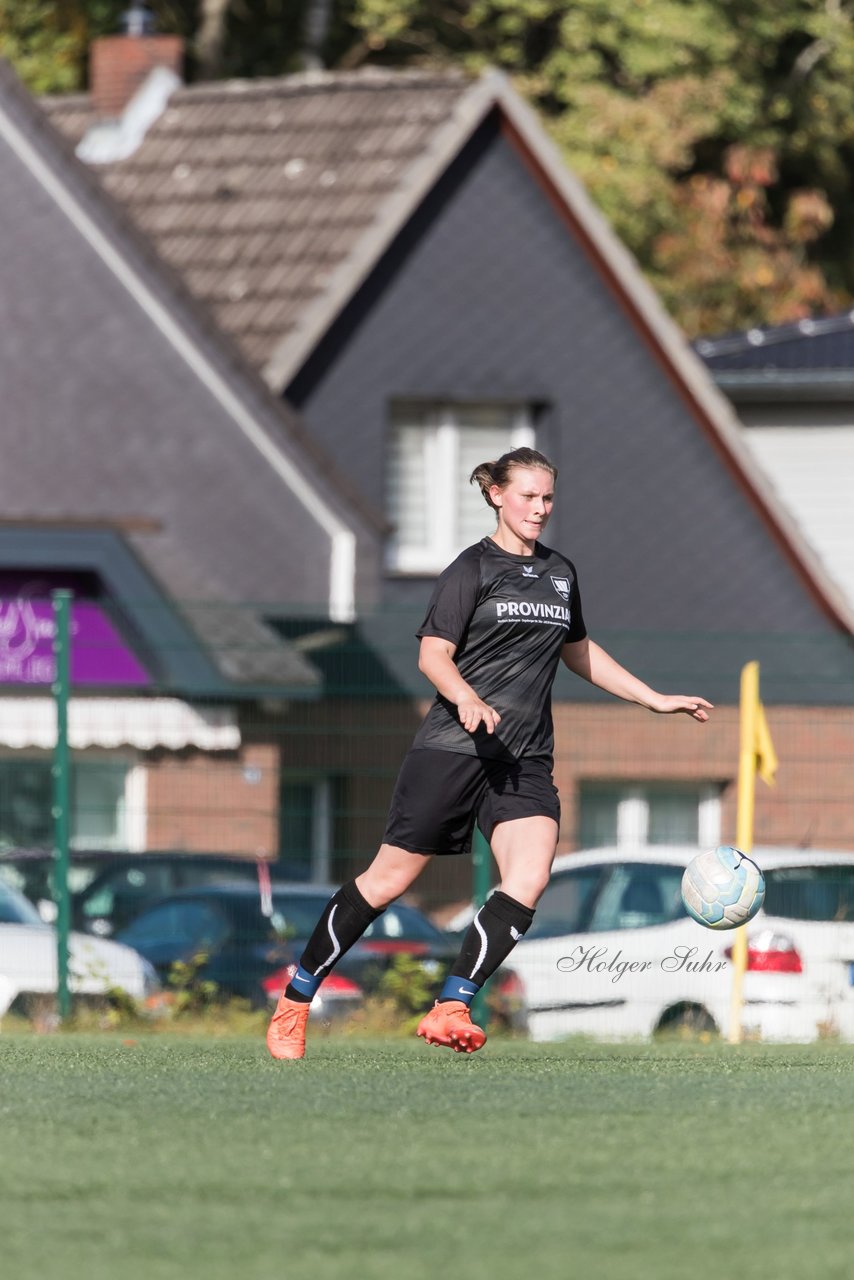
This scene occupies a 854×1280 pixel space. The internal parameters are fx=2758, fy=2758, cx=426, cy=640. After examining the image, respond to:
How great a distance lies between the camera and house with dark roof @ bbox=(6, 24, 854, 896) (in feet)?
88.9

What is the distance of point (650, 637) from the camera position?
1614 centimetres

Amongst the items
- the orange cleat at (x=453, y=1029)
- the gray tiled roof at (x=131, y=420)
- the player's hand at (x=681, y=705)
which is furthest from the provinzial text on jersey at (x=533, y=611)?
the gray tiled roof at (x=131, y=420)

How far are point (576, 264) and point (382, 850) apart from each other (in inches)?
767

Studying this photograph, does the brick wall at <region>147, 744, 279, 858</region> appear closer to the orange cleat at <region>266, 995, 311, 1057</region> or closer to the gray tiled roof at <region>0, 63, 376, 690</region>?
the orange cleat at <region>266, 995, 311, 1057</region>

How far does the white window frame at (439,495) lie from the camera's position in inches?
1102

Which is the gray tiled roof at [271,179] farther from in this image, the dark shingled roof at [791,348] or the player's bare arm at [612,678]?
the player's bare arm at [612,678]

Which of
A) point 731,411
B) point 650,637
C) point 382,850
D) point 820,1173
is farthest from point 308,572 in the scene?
point 820,1173

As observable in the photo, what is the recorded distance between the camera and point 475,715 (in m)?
8.44

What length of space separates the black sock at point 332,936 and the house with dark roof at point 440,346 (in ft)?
54.8

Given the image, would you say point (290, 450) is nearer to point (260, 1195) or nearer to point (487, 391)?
point (487, 391)

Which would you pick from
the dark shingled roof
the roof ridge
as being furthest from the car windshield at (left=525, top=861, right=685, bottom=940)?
the roof ridge

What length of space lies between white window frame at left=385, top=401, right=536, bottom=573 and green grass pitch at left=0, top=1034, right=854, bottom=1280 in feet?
61.4

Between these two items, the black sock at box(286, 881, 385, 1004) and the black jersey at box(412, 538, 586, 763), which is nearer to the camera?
the black jersey at box(412, 538, 586, 763)

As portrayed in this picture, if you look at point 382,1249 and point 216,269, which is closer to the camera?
point 382,1249
